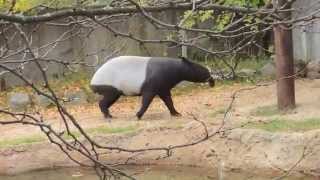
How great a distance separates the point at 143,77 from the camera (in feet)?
37.0

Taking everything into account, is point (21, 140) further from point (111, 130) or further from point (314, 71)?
point (314, 71)

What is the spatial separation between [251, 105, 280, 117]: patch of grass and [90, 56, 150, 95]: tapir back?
1760 millimetres

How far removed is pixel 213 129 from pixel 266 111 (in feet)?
5.60

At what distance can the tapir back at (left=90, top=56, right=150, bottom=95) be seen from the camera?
11.3 m

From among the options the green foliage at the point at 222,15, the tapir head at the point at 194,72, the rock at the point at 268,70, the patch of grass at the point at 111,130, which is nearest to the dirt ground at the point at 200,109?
the patch of grass at the point at 111,130

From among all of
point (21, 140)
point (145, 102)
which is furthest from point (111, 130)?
point (21, 140)

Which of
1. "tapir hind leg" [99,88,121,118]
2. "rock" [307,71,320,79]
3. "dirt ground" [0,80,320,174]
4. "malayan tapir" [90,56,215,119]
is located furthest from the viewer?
"rock" [307,71,320,79]

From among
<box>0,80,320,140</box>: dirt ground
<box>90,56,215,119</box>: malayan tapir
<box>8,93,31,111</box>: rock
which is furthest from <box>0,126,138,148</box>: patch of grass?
<box>8,93,31,111</box>: rock

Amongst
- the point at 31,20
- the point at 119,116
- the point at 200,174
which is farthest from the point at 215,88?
the point at 31,20

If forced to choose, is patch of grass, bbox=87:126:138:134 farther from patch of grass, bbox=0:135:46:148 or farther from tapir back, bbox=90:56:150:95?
tapir back, bbox=90:56:150:95

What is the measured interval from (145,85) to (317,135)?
10.9 ft

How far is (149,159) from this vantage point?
9461 millimetres

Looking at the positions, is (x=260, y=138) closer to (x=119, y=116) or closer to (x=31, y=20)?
(x=119, y=116)

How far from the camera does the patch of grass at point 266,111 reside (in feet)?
35.1
